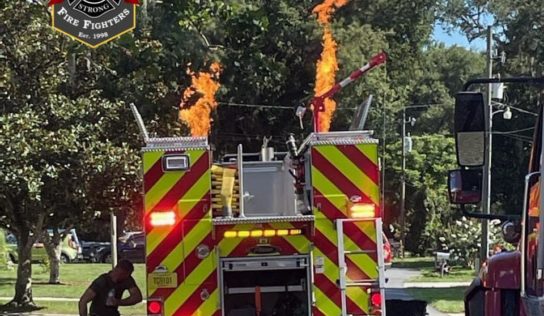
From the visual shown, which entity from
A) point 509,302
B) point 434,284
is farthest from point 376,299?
point 434,284

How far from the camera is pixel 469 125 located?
4.85 meters

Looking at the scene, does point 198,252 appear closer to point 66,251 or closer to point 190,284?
point 190,284

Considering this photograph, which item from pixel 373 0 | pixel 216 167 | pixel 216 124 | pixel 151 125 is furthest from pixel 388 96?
pixel 216 167

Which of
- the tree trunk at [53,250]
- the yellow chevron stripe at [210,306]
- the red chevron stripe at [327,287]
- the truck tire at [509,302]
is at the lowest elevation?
the tree trunk at [53,250]

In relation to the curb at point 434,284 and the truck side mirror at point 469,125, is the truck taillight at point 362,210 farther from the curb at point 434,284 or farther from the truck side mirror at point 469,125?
the curb at point 434,284

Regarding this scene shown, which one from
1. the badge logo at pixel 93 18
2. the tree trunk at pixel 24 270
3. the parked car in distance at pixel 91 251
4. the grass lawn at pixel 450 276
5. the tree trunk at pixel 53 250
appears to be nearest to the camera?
the badge logo at pixel 93 18

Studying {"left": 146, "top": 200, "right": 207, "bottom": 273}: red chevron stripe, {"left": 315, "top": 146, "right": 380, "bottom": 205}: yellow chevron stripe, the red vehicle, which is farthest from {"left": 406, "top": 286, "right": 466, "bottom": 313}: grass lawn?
the red vehicle

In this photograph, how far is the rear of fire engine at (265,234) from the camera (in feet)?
26.0

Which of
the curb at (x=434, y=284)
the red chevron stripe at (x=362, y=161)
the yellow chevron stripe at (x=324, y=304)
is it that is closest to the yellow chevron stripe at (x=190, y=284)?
the yellow chevron stripe at (x=324, y=304)

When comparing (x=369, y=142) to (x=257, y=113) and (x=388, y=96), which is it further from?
(x=388, y=96)

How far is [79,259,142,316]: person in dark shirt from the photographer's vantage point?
9.05m

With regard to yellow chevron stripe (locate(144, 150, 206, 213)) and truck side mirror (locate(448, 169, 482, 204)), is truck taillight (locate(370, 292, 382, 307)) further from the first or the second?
truck side mirror (locate(448, 169, 482, 204))

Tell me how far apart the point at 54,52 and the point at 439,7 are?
97.0 ft

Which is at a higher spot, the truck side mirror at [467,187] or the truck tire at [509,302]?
the truck side mirror at [467,187]
